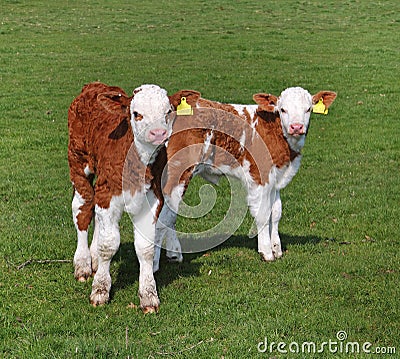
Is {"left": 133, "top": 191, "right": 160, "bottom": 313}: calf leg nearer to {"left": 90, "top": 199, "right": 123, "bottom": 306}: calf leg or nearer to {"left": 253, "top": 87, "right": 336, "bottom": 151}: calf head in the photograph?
{"left": 90, "top": 199, "right": 123, "bottom": 306}: calf leg

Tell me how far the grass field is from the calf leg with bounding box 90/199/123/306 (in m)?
0.18

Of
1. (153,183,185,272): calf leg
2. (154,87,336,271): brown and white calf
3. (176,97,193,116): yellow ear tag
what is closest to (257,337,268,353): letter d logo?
(153,183,185,272): calf leg

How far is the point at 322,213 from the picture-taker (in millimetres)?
10648

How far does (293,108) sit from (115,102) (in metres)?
2.56

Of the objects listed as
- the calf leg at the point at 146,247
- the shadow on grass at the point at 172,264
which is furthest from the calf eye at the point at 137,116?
the shadow on grass at the point at 172,264

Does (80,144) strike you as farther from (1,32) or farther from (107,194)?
(1,32)

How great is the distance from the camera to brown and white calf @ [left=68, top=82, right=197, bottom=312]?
648 cm

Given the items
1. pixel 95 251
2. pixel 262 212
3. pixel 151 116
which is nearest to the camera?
pixel 151 116

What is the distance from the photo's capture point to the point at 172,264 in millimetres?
8570

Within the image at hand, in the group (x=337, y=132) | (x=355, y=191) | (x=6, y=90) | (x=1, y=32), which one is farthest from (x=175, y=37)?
(x=355, y=191)

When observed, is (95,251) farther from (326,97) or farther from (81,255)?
(326,97)

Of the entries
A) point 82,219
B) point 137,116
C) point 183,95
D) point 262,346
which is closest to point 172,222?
point 82,219

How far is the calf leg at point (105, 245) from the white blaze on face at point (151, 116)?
820 millimetres

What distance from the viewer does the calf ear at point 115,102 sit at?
22.6ft
